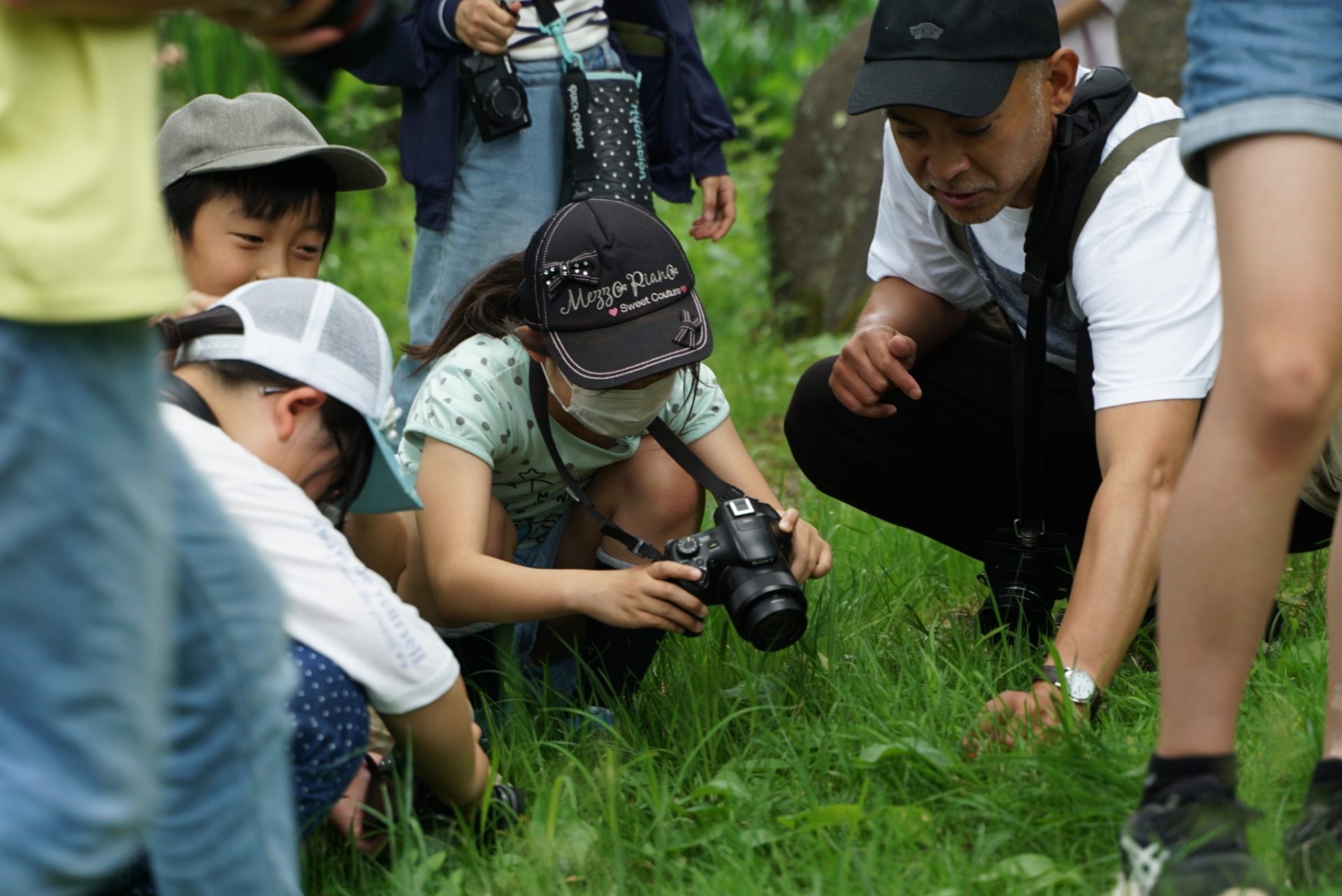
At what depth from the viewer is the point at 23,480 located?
1115 mm

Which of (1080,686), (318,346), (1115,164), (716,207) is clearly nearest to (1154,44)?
(716,207)

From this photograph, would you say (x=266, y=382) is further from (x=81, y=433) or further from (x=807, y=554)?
(x=807, y=554)

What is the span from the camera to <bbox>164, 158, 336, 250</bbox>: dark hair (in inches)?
105

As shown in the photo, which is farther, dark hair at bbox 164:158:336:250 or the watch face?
dark hair at bbox 164:158:336:250

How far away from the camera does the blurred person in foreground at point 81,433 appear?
43.1 inches

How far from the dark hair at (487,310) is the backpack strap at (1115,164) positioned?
893 mm

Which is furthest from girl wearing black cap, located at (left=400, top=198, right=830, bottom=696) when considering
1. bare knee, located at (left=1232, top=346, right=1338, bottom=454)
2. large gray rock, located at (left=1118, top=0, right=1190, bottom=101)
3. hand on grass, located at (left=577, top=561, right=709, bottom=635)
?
large gray rock, located at (left=1118, top=0, right=1190, bottom=101)

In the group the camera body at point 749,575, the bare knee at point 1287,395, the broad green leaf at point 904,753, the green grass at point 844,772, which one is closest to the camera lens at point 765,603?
the camera body at point 749,575

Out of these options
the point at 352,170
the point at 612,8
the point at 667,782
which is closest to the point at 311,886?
the point at 667,782

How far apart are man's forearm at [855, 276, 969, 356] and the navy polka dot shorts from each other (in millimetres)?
1350

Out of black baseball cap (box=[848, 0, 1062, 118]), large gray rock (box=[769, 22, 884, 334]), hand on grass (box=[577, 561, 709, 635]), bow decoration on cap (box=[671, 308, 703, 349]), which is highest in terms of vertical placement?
black baseball cap (box=[848, 0, 1062, 118])

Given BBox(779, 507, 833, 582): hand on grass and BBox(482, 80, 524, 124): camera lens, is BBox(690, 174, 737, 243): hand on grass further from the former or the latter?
BBox(779, 507, 833, 582): hand on grass

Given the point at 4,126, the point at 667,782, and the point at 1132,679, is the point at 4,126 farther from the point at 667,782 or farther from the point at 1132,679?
the point at 1132,679

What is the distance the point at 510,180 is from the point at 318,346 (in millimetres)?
1388
